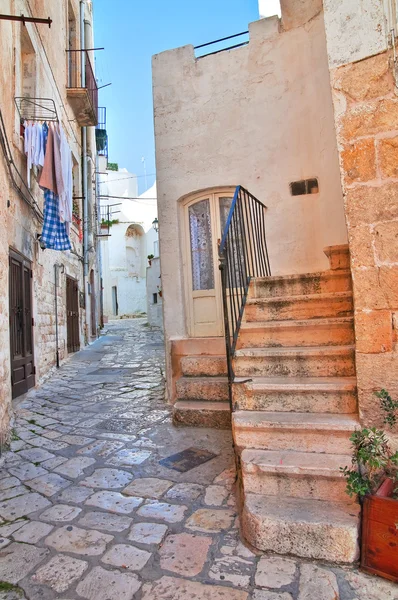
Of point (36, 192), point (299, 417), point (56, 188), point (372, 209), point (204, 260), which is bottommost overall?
point (299, 417)

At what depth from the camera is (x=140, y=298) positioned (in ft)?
104

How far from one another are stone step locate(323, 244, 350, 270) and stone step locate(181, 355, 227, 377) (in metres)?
1.63

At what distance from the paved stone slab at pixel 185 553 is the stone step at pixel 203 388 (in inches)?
82.8

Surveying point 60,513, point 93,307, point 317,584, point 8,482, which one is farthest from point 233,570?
point 93,307

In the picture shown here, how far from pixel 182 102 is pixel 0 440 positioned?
4752 millimetres

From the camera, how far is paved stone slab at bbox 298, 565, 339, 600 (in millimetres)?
1716

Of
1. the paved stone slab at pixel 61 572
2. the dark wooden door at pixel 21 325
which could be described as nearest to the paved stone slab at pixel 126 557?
the paved stone slab at pixel 61 572

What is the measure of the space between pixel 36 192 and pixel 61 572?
237 inches

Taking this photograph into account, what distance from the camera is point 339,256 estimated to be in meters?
4.15

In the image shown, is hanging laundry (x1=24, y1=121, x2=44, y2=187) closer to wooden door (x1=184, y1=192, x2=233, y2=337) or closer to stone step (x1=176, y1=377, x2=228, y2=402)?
wooden door (x1=184, y1=192, x2=233, y2=337)

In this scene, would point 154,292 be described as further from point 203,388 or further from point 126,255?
point 203,388

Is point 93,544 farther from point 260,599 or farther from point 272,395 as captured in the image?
point 272,395

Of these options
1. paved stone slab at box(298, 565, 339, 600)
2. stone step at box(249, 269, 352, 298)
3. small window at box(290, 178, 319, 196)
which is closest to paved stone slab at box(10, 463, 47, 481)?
paved stone slab at box(298, 565, 339, 600)

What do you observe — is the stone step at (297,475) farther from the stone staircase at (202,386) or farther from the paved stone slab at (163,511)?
the stone staircase at (202,386)
